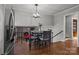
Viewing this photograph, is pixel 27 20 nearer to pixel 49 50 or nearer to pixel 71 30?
pixel 49 50

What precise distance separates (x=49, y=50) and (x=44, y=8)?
24.5 inches

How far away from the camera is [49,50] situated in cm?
152

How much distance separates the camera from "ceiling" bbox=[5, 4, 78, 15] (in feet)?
4.59

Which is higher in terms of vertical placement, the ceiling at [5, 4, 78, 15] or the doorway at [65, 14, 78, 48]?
the ceiling at [5, 4, 78, 15]

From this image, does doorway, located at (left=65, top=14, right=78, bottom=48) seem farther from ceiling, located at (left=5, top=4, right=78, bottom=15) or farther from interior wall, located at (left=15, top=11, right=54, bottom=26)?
interior wall, located at (left=15, top=11, right=54, bottom=26)

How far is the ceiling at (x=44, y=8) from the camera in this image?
4.59ft

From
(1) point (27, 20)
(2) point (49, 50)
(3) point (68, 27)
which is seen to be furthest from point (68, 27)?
(1) point (27, 20)

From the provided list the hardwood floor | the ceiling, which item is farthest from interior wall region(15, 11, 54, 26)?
the hardwood floor

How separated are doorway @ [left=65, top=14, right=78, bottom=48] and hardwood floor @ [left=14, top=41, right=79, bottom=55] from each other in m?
0.07

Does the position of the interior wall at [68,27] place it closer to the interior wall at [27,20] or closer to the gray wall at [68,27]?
the gray wall at [68,27]

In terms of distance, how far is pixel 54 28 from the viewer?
1563 mm

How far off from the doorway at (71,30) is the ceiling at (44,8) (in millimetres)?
198
